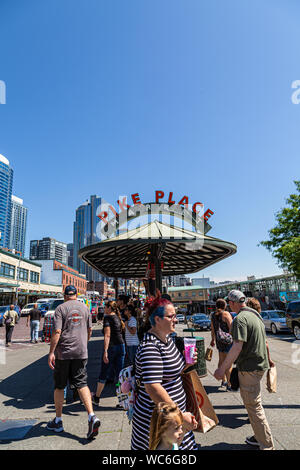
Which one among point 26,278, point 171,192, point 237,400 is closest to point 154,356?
point 237,400

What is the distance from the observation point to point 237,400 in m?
5.06

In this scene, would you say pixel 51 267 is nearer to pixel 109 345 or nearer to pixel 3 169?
pixel 109 345

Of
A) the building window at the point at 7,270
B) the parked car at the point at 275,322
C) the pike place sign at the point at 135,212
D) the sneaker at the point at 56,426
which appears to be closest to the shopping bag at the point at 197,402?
the sneaker at the point at 56,426

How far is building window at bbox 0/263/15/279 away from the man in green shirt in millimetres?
45158

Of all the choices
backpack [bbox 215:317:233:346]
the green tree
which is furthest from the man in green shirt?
the green tree

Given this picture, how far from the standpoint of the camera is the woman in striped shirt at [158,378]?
202 cm

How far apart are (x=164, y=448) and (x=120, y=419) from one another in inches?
115

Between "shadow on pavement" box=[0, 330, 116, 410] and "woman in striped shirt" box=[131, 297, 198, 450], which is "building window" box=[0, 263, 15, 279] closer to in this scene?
"shadow on pavement" box=[0, 330, 116, 410]

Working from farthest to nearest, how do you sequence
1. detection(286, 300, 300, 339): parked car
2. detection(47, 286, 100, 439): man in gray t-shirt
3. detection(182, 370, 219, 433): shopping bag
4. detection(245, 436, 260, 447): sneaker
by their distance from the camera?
1. detection(286, 300, 300, 339): parked car
2. detection(47, 286, 100, 439): man in gray t-shirt
3. detection(245, 436, 260, 447): sneaker
4. detection(182, 370, 219, 433): shopping bag

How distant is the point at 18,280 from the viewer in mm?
48219

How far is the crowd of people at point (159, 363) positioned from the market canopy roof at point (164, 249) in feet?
13.6

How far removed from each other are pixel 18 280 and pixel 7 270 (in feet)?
14.5

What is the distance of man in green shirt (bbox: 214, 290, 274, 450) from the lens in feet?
10.1

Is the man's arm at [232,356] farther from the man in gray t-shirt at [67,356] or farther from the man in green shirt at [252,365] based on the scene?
the man in gray t-shirt at [67,356]
